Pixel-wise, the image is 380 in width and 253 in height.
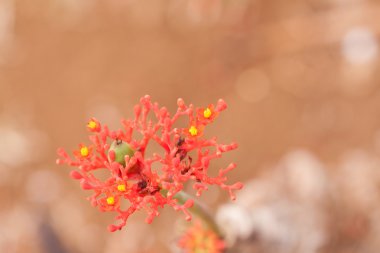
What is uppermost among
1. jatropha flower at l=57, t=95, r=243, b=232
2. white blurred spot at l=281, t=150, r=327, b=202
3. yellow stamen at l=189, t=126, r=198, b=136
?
white blurred spot at l=281, t=150, r=327, b=202

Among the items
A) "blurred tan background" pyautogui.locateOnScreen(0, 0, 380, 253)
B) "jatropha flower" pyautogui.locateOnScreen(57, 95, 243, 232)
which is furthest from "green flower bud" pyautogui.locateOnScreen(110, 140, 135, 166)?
"blurred tan background" pyautogui.locateOnScreen(0, 0, 380, 253)

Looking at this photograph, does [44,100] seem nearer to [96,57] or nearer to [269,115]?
[96,57]

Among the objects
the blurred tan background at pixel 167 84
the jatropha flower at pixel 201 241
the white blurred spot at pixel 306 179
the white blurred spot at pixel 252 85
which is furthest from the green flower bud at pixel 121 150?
the white blurred spot at pixel 252 85

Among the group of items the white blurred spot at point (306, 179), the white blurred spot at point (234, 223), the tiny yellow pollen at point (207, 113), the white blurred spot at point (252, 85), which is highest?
the white blurred spot at point (252, 85)

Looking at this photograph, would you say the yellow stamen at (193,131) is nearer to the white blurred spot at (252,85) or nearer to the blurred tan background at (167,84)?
the blurred tan background at (167,84)

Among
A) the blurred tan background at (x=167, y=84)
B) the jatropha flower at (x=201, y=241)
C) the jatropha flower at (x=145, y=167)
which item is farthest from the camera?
the blurred tan background at (x=167, y=84)

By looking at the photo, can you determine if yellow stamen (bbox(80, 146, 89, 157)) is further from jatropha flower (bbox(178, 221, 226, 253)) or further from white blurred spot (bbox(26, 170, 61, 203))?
white blurred spot (bbox(26, 170, 61, 203))
